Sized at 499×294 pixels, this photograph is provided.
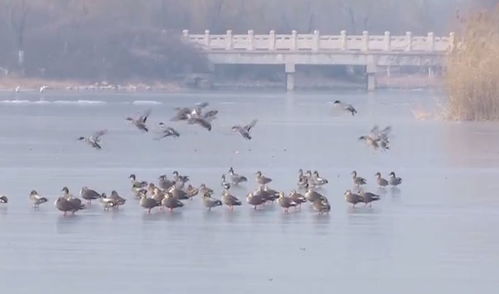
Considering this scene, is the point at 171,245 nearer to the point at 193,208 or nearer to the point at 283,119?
the point at 193,208

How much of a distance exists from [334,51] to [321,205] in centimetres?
6876

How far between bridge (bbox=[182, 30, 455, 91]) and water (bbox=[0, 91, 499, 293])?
175 feet

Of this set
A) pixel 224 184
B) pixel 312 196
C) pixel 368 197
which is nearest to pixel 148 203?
pixel 312 196

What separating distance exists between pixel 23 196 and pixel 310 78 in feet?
264

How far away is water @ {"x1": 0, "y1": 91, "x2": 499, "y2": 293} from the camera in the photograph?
1516cm

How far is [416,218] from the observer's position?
19969 millimetres

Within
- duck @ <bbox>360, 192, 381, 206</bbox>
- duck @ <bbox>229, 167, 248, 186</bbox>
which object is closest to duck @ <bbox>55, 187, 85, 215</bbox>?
duck @ <bbox>360, 192, 381, 206</bbox>

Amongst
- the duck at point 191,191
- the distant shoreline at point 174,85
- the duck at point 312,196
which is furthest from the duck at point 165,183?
the distant shoreline at point 174,85

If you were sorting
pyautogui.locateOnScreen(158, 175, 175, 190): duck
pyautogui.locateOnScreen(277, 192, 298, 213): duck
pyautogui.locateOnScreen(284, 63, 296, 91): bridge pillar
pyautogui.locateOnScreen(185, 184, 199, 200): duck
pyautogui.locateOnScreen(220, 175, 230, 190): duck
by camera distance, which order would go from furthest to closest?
pyautogui.locateOnScreen(284, 63, 296, 91): bridge pillar, pyautogui.locateOnScreen(220, 175, 230, 190): duck, pyautogui.locateOnScreen(158, 175, 175, 190): duck, pyautogui.locateOnScreen(185, 184, 199, 200): duck, pyautogui.locateOnScreen(277, 192, 298, 213): duck

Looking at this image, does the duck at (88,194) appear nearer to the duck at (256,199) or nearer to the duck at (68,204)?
the duck at (68,204)

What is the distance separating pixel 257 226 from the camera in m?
19.2

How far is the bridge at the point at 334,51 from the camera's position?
291 feet

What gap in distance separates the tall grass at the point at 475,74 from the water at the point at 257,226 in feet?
20.8

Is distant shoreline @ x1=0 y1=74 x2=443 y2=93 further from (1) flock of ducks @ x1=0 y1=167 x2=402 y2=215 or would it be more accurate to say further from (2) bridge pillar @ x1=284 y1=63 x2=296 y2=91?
(1) flock of ducks @ x1=0 y1=167 x2=402 y2=215
